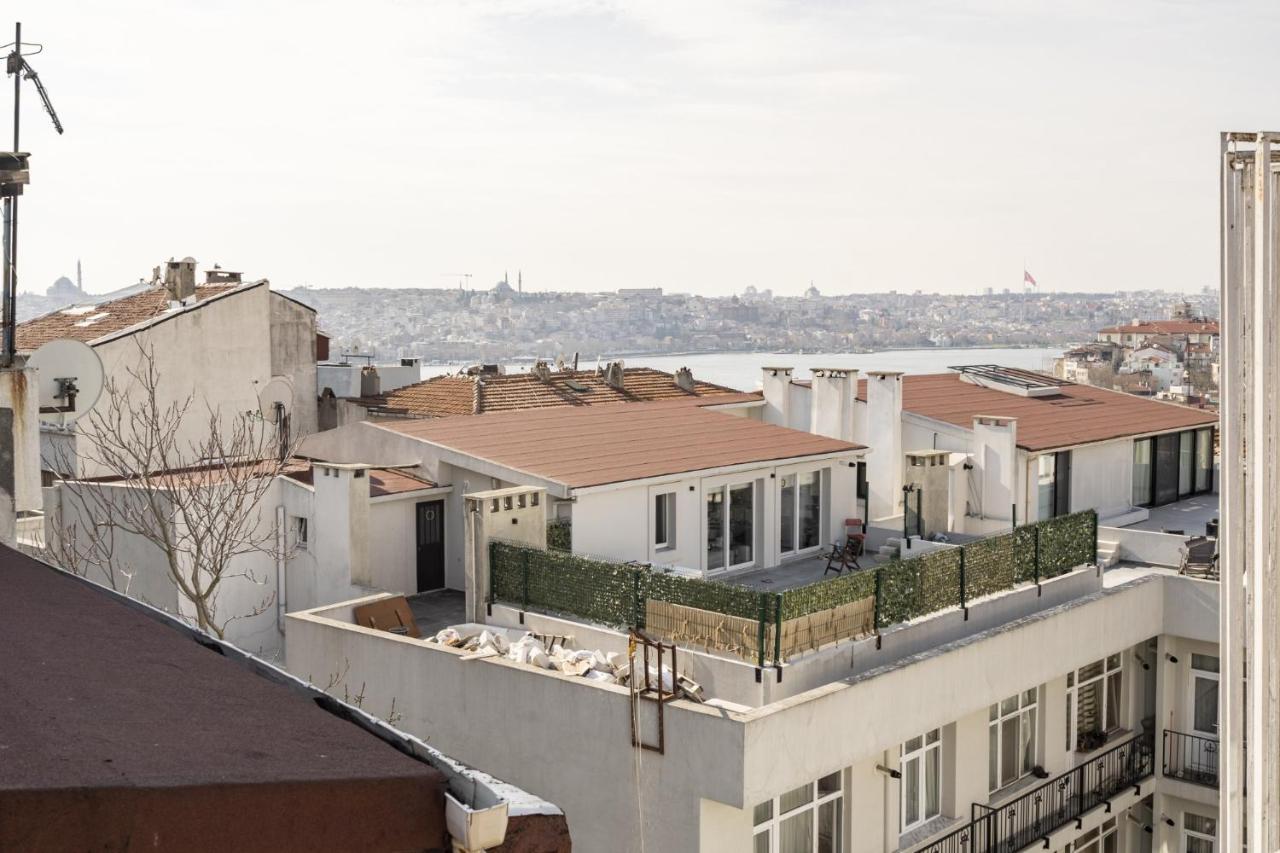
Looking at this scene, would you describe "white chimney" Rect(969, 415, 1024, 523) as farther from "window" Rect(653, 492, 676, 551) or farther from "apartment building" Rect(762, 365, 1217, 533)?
"window" Rect(653, 492, 676, 551)

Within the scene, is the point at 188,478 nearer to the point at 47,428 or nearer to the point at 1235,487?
the point at 47,428

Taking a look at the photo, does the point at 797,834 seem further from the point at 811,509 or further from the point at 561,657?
the point at 811,509

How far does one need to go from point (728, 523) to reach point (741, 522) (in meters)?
0.44

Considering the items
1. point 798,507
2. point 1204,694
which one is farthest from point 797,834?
point 1204,694

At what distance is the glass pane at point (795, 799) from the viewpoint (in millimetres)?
14367

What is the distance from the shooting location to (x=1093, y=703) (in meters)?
20.4

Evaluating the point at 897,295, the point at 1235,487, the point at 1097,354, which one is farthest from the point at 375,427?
the point at 897,295

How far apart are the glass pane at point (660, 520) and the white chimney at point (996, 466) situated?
772 cm

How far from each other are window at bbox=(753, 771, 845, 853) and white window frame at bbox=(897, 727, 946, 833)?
4.08 feet

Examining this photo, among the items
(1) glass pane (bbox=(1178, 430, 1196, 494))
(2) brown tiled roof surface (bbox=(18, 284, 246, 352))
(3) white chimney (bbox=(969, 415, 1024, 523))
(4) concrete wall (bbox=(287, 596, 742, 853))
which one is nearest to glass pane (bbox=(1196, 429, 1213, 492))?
(1) glass pane (bbox=(1178, 430, 1196, 494))

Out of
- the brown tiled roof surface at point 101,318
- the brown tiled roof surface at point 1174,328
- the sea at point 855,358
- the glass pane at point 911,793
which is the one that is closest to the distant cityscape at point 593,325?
the sea at point 855,358

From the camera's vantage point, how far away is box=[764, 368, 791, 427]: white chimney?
28.6m

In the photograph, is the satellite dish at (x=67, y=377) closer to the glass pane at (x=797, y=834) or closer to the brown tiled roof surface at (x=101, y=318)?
the glass pane at (x=797, y=834)

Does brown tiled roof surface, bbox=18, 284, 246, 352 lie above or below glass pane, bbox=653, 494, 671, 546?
above
